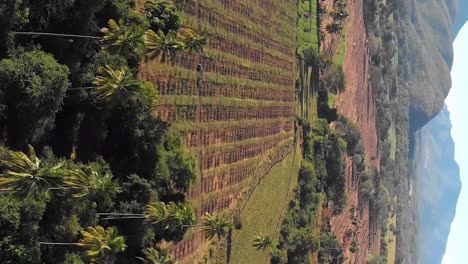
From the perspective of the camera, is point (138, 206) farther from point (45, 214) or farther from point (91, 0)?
point (91, 0)

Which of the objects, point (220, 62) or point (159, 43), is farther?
point (220, 62)

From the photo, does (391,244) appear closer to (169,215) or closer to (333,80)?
(333,80)

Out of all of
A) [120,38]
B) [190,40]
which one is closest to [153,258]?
[120,38]

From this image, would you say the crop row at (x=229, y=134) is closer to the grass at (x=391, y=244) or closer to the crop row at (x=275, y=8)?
the crop row at (x=275, y=8)

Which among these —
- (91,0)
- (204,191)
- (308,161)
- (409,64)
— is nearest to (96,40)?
(91,0)

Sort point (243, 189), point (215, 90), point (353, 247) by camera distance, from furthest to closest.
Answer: point (353, 247)
point (243, 189)
point (215, 90)

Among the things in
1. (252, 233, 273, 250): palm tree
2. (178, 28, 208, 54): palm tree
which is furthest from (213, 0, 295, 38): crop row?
(252, 233, 273, 250): palm tree

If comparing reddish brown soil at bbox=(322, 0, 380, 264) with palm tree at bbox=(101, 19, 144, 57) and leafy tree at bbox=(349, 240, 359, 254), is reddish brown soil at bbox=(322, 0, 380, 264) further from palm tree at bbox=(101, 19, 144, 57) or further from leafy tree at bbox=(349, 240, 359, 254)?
palm tree at bbox=(101, 19, 144, 57)
